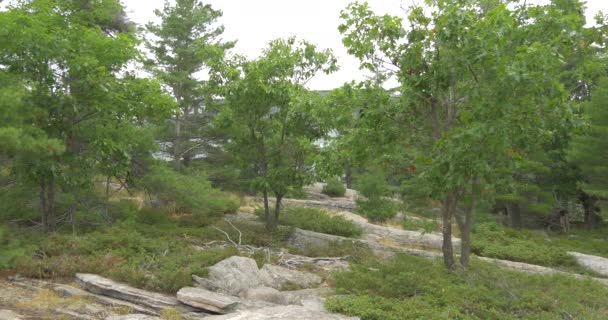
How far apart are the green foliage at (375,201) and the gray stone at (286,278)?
11.7 metres

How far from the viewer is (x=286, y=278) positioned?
32.3 feet

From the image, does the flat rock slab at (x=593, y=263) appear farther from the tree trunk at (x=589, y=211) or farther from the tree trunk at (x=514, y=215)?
the tree trunk at (x=589, y=211)

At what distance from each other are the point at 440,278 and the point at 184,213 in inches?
386

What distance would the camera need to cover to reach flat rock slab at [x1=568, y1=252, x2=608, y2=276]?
13.9 metres

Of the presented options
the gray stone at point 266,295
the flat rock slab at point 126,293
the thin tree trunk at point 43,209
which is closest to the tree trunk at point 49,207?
the thin tree trunk at point 43,209

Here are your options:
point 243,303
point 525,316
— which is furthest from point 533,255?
point 243,303

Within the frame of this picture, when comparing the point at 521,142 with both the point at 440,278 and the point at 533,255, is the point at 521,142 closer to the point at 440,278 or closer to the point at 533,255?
the point at 440,278

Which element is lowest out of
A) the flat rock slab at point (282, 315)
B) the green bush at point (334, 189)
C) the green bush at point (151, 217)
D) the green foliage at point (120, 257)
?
the flat rock slab at point (282, 315)

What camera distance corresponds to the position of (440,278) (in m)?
8.80

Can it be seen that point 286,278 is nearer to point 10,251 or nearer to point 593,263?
point 10,251

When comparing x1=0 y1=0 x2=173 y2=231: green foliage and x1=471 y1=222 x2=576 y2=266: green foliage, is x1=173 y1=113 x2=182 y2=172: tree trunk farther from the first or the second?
x1=471 y1=222 x2=576 y2=266: green foliage

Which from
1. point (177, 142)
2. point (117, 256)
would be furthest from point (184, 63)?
point (117, 256)

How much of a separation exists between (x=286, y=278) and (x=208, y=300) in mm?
2309

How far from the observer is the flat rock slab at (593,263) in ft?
45.8
